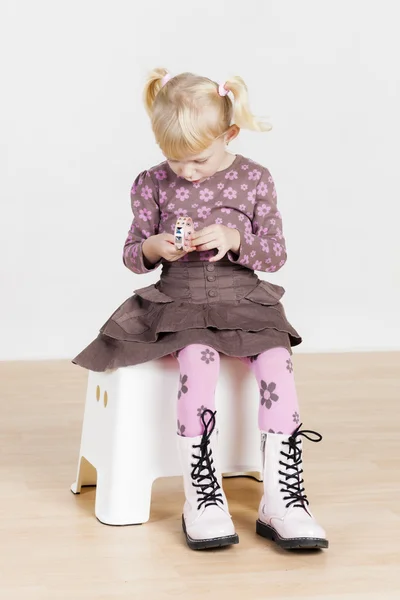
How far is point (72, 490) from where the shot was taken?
6.27 ft

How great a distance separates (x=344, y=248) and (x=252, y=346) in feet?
5.63

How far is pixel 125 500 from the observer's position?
1.72m

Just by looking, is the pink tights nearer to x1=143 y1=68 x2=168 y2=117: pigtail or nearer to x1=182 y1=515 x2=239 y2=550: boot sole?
x1=182 y1=515 x2=239 y2=550: boot sole

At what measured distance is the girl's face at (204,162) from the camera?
1.75 meters

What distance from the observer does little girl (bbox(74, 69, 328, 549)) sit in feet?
5.42

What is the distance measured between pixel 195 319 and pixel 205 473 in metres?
0.24

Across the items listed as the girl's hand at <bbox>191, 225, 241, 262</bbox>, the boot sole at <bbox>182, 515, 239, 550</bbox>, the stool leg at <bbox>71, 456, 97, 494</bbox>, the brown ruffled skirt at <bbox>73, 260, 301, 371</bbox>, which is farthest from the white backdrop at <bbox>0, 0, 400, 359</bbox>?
the boot sole at <bbox>182, 515, 239, 550</bbox>

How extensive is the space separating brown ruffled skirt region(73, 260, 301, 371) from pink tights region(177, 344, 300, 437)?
19 millimetres

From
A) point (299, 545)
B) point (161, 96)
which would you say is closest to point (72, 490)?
point (299, 545)

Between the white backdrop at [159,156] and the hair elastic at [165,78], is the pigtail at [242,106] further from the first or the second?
the white backdrop at [159,156]

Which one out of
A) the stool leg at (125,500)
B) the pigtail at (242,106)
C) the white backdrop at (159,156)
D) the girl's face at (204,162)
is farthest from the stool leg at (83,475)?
the white backdrop at (159,156)

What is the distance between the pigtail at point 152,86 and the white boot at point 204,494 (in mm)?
535

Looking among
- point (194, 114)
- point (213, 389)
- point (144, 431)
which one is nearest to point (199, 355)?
point (213, 389)

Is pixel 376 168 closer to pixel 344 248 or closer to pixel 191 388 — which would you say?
pixel 344 248
